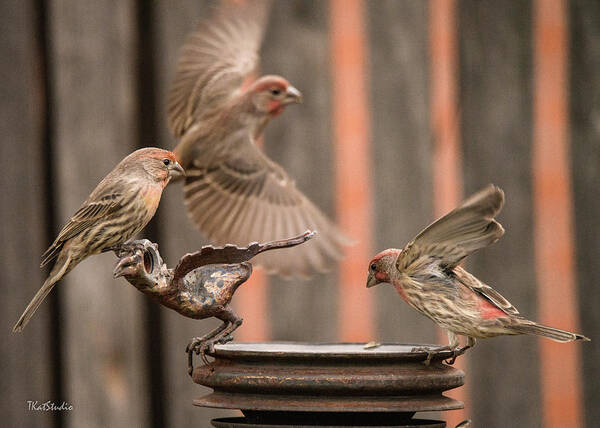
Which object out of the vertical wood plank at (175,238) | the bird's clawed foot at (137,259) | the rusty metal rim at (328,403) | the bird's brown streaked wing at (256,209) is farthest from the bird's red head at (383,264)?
the vertical wood plank at (175,238)

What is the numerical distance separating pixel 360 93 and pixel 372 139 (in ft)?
0.63

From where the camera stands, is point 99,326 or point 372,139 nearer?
point 99,326

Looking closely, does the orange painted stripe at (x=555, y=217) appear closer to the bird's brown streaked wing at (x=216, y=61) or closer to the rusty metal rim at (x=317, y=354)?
the bird's brown streaked wing at (x=216, y=61)

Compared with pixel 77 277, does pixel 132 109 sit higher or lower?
higher

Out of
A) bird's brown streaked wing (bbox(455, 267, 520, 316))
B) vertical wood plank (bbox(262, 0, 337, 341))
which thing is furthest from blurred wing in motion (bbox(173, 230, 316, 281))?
vertical wood plank (bbox(262, 0, 337, 341))

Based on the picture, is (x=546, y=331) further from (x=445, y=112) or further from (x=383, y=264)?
(x=445, y=112)

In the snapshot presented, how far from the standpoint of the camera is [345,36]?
3.71 meters

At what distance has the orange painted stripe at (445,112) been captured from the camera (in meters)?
3.71

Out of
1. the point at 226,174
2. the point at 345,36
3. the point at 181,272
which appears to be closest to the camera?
the point at 181,272

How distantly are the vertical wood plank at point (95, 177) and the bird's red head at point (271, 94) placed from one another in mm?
569

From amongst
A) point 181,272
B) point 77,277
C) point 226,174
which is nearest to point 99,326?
point 77,277

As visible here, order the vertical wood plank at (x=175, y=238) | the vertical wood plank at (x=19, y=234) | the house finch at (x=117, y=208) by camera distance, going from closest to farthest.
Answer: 1. the house finch at (x=117, y=208)
2. the vertical wood plank at (x=19, y=234)
3. the vertical wood plank at (x=175, y=238)

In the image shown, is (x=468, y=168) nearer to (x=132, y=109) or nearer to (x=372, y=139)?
(x=372, y=139)

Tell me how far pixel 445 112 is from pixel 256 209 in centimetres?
89
